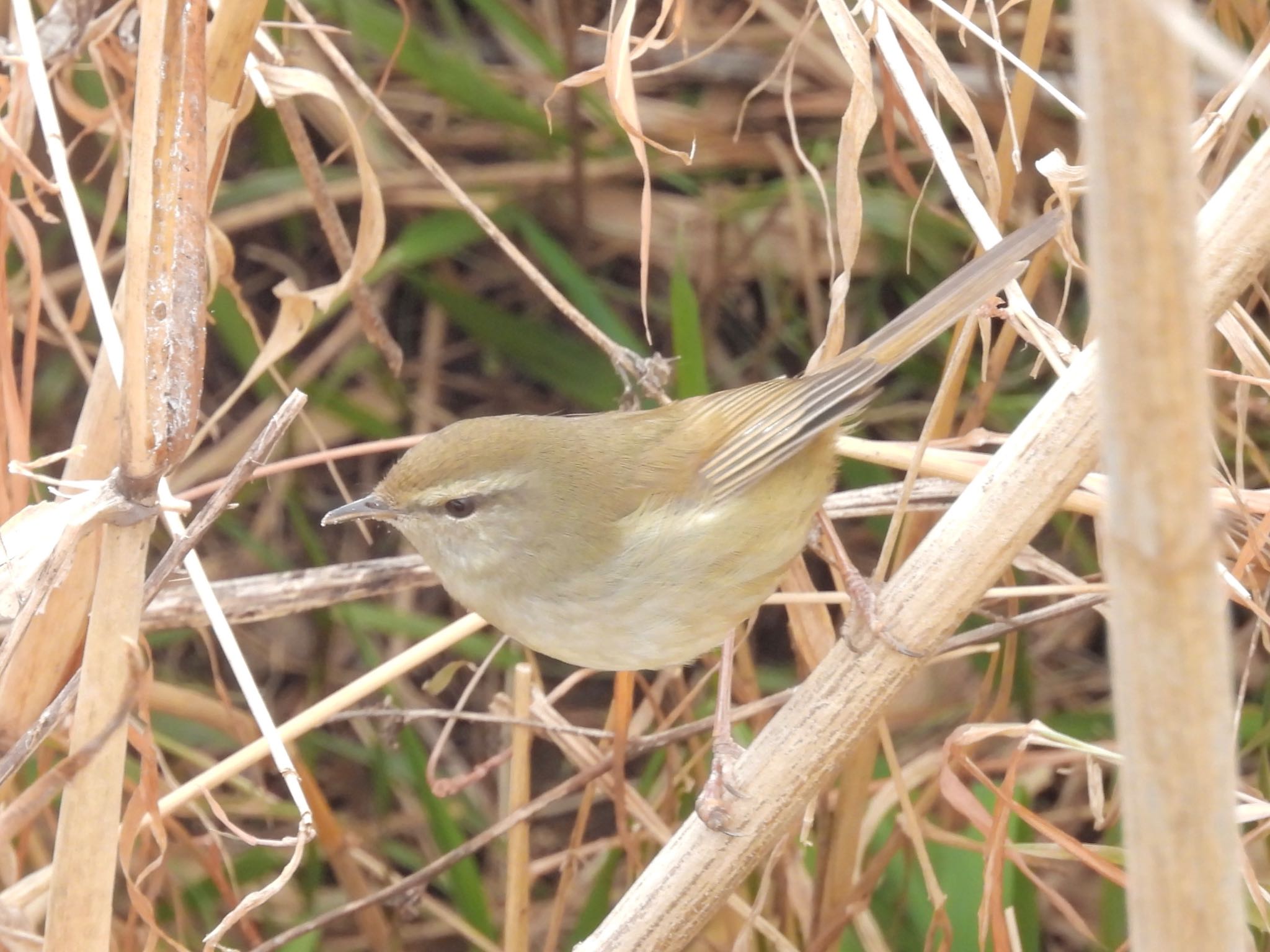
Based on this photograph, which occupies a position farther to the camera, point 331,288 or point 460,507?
point 460,507

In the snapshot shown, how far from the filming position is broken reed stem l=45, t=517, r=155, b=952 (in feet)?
4.73

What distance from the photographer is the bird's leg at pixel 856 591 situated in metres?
1.80

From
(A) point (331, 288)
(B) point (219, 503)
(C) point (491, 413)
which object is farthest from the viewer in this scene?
(C) point (491, 413)

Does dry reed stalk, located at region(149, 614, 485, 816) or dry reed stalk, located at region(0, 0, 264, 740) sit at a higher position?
dry reed stalk, located at region(0, 0, 264, 740)

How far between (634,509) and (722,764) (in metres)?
0.45

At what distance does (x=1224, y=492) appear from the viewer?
2.08 m

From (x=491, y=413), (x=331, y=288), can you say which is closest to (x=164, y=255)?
(x=331, y=288)

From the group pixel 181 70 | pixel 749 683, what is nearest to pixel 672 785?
pixel 749 683

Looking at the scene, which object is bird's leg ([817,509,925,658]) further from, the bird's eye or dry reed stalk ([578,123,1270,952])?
the bird's eye

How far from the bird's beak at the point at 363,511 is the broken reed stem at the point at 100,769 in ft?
2.63

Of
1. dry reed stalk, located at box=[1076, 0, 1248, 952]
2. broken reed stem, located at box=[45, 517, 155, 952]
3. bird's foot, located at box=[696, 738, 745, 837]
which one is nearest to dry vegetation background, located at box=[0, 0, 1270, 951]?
broken reed stem, located at box=[45, 517, 155, 952]

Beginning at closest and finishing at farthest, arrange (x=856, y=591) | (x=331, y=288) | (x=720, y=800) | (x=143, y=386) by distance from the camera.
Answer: (x=143, y=386) < (x=720, y=800) < (x=856, y=591) < (x=331, y=288)

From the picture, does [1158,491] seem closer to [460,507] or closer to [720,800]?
[720,800]

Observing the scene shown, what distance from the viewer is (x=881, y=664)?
1837 mm
